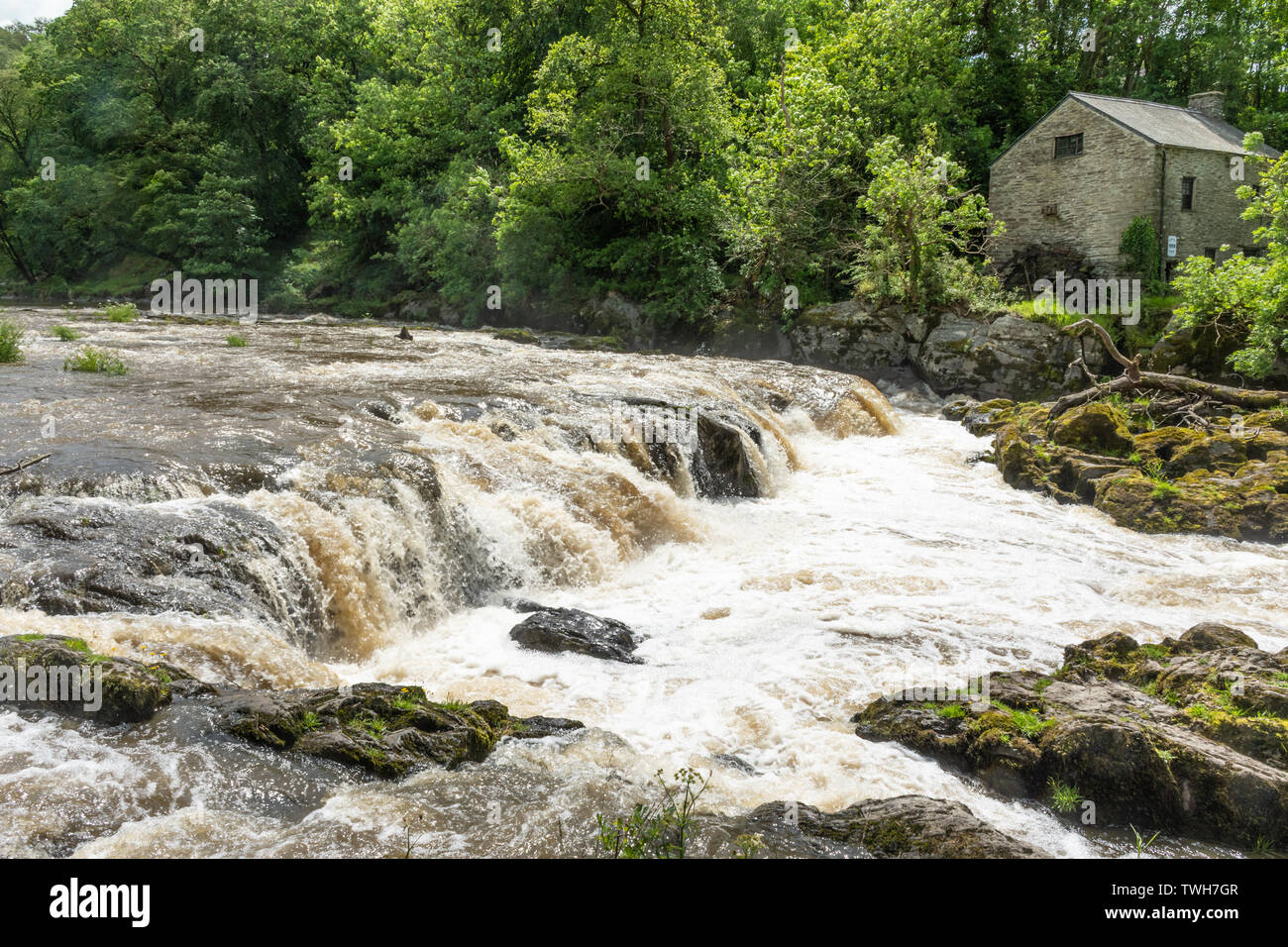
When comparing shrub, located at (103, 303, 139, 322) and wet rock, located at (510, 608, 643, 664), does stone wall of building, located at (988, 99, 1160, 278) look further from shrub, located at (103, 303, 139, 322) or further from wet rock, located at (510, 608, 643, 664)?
shrub, located at (103, 303, 139, 322)

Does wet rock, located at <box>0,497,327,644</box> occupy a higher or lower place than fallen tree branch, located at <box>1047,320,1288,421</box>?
lower

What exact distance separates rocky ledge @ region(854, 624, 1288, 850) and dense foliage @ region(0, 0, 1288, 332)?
16669mm

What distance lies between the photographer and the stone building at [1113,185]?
80.3 feet

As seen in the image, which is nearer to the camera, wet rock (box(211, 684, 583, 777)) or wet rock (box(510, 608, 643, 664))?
wet rock (box(211, 684, 583, 777))

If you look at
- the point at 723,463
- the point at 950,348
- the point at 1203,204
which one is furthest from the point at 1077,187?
the point at 723,463

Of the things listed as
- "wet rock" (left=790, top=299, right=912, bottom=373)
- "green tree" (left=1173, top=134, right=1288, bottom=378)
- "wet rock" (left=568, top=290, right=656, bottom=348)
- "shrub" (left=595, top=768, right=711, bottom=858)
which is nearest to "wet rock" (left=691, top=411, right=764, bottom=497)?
"shrub" (left=595, top=768, right=711, bottom=858)

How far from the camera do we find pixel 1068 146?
2591cm

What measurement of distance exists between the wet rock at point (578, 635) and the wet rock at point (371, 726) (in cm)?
188

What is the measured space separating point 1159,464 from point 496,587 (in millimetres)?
10728

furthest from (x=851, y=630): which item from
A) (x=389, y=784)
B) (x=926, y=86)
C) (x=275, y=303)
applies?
(x=275, y=303)

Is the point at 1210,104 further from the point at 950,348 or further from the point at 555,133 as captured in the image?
the point at 555,133

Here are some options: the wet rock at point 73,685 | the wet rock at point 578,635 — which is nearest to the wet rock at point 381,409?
the wet rock at point 578,635

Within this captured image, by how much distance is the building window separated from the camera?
84.2 feet

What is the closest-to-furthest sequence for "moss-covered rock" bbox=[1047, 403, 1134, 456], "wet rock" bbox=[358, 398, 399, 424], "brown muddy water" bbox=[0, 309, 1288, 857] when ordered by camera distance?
"brown muddy water" bbox=[0, 309, 1288, 857]
"wet rock" bbox=[358, 398, 399, 424]
"moss-covered rock" bbox=[1047, 403, 1134, 456]
